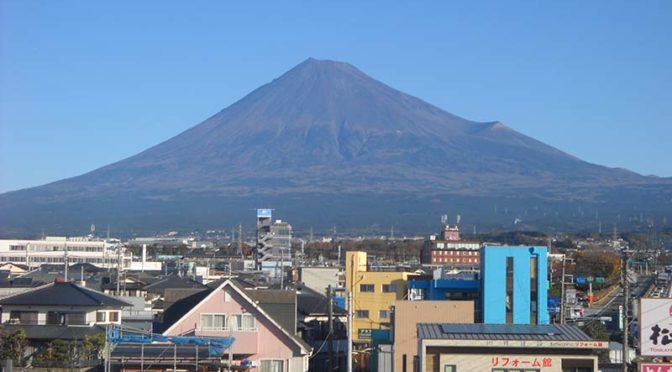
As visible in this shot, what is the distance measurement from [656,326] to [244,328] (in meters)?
7.81

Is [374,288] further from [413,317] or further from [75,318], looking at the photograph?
[75,318]

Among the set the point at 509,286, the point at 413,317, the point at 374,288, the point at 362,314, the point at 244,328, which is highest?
the point at 509,286

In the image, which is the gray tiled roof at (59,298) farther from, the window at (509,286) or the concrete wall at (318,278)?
the concrete wall at (318,278)

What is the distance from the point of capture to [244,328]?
70.2ft

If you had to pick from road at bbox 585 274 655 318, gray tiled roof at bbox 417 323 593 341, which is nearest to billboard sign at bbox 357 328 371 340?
road at bbox 585 274 655 318

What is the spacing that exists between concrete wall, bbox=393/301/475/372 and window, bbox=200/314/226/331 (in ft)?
9.93

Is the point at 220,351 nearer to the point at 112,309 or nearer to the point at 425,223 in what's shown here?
the point at 112,309

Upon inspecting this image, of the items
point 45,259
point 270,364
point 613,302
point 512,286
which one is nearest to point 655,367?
point 270,364

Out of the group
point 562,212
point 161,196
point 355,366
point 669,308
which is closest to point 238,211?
point 161,196

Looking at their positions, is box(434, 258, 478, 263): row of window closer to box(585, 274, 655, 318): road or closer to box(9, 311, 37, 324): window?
box(585, 274, 655, 318): road

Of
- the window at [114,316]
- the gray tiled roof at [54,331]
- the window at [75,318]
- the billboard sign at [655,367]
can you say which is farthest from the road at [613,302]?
the billboard sign at [655,367]

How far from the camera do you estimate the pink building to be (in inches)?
840

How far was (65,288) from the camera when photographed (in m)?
23.7

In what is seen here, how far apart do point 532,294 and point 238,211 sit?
147636 mm
